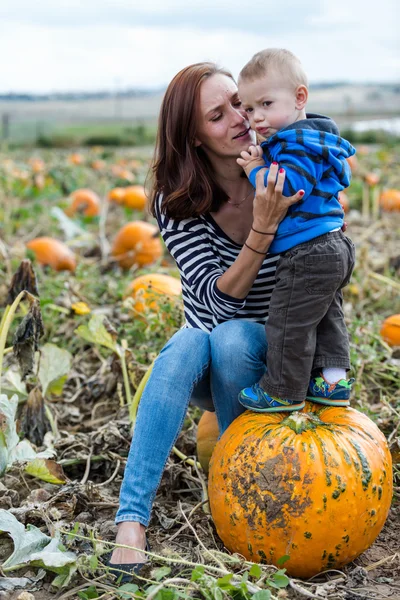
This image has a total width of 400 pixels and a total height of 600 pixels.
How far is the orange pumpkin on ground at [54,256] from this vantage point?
5316mm

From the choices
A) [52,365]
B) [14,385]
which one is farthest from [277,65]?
[14,385]

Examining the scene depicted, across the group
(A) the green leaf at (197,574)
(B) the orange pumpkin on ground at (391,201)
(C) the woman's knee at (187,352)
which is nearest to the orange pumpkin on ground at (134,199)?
(B) the orange pumpkin on ground at (391,201)

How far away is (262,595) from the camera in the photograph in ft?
6.29

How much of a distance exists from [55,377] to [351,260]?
58.6 inches

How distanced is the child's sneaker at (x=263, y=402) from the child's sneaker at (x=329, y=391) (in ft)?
0.25

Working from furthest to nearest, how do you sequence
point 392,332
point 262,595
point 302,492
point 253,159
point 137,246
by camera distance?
point 137,246 → point 392,332 → point 253,159 → point 302,492 → point 262,595

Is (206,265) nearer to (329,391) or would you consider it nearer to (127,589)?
(329,391)

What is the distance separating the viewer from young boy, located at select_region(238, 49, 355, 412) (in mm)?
2252

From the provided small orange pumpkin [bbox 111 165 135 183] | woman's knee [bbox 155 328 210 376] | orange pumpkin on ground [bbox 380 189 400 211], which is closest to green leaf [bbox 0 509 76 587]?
woman's knee [bbox 155 328 210 376]

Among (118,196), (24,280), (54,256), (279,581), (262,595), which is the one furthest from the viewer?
(118,196)

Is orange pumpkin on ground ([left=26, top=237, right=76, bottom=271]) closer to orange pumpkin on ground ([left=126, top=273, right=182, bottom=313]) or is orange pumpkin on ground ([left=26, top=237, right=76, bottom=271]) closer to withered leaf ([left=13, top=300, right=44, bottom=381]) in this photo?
orange pumpkin on ground ([left=126, top=273, right=182, bottom=313])

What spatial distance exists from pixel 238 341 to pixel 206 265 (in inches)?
13.0

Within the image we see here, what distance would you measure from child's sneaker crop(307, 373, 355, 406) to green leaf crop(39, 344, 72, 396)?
1256 mm

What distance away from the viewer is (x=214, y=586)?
6.40 ft
